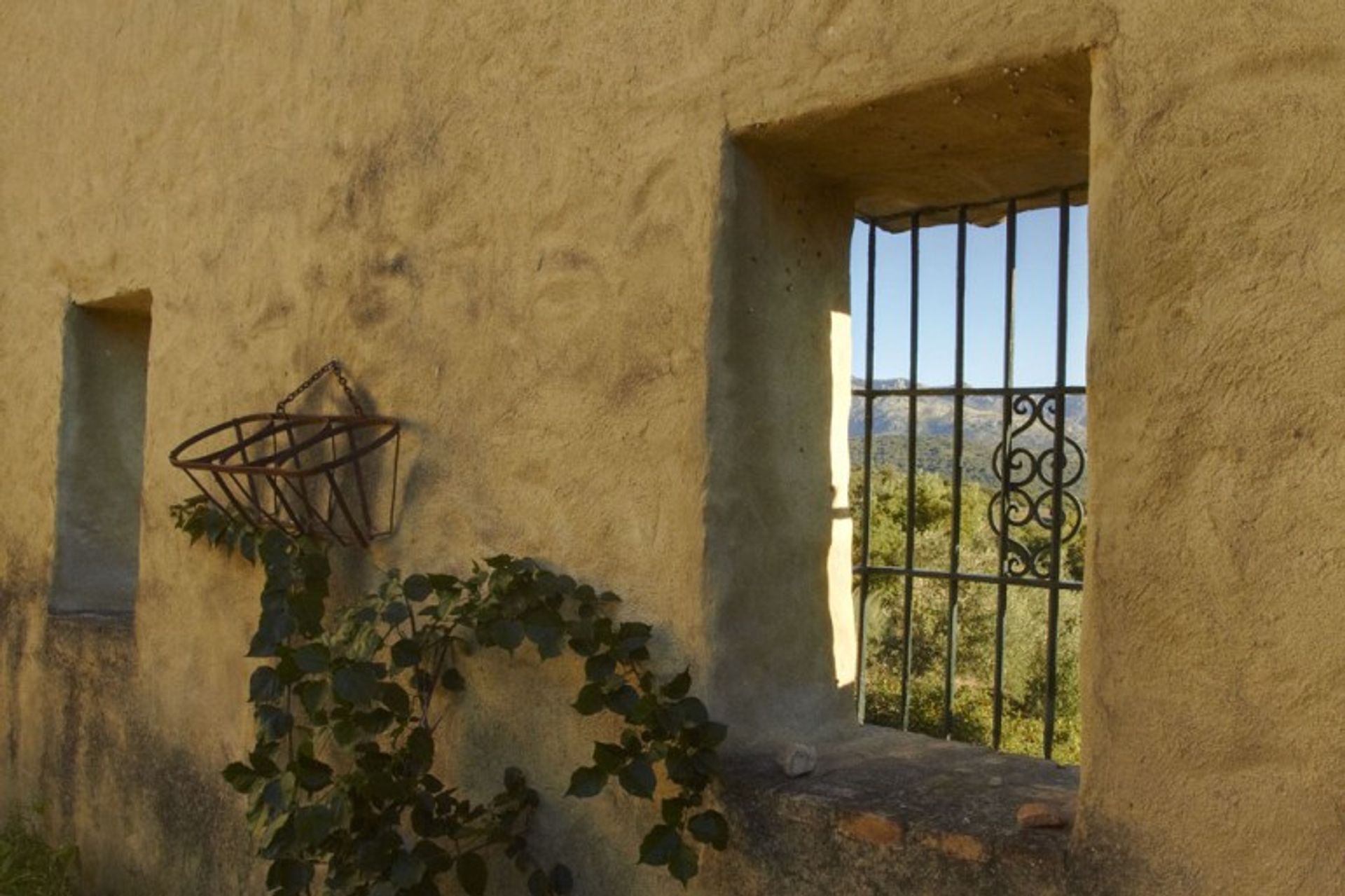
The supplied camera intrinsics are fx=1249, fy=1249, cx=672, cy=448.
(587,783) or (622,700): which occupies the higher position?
(622,700)

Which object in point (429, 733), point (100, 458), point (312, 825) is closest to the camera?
point (312, 825)

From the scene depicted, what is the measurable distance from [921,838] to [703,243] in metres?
1.09

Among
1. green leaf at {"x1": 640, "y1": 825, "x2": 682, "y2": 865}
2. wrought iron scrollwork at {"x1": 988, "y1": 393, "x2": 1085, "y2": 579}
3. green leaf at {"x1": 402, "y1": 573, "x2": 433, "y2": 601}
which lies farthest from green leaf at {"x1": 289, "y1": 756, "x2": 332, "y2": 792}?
wrought iron scrollwork at {"x1": 988, "y1": 393, "x2": 1085, "y2": 579}

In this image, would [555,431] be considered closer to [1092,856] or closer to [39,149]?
[1092,856]

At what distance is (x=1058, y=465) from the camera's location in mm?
2467

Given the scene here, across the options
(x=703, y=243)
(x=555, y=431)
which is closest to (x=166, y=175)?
(x=555, y=431)

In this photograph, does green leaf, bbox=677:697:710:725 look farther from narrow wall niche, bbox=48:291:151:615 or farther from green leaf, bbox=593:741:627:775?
narrow wall niche, bbox=48:291:151:615

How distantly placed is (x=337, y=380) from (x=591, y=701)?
Result: 47.6 inches

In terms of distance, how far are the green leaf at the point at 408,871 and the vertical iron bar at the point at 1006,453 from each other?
3.79 feet

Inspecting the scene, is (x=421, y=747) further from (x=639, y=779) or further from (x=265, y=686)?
(x=639, y=779)

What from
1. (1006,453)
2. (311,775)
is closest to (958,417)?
(1006,453)

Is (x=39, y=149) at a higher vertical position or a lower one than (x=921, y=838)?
higher

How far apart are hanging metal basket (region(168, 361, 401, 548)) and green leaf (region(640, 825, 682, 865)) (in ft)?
3.49

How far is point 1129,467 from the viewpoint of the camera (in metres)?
1.76
